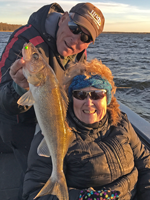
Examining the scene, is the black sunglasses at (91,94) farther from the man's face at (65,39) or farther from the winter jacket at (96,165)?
the man's face at (65,39)

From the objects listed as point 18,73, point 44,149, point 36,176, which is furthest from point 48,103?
point 36,176

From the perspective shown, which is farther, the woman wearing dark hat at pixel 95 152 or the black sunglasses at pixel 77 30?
the black sunglasses at pixel 77 30

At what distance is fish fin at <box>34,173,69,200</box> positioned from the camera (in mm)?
2125

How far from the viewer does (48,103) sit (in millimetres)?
1970

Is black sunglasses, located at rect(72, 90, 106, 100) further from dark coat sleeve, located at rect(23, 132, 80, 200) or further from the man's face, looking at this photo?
the man's face

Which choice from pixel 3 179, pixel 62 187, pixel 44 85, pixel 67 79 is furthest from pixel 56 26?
pixel 3 179

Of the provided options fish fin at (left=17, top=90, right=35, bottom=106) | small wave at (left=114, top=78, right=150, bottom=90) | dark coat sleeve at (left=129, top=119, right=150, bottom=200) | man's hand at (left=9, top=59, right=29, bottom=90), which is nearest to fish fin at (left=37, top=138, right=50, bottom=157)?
fish fin at (left=17, top=90, right=35, bottom=106)

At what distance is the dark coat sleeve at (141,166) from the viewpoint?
2723mm

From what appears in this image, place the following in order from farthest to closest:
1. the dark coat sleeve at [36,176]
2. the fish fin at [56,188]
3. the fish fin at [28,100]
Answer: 1. the dark coat sleeve at [36,176]
2. the fish fin at [56,188]
3. the fish fin at [28,100]

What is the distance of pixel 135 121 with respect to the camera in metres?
4.84

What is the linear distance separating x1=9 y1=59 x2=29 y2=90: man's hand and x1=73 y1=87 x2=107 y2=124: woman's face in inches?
33.0

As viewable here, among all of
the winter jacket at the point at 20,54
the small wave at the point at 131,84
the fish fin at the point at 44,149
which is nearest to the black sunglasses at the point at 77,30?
the winter jacket at the point at 20,54

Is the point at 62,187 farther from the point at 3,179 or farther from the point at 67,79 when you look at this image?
the point at 3,179

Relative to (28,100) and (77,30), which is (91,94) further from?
(77,30)
